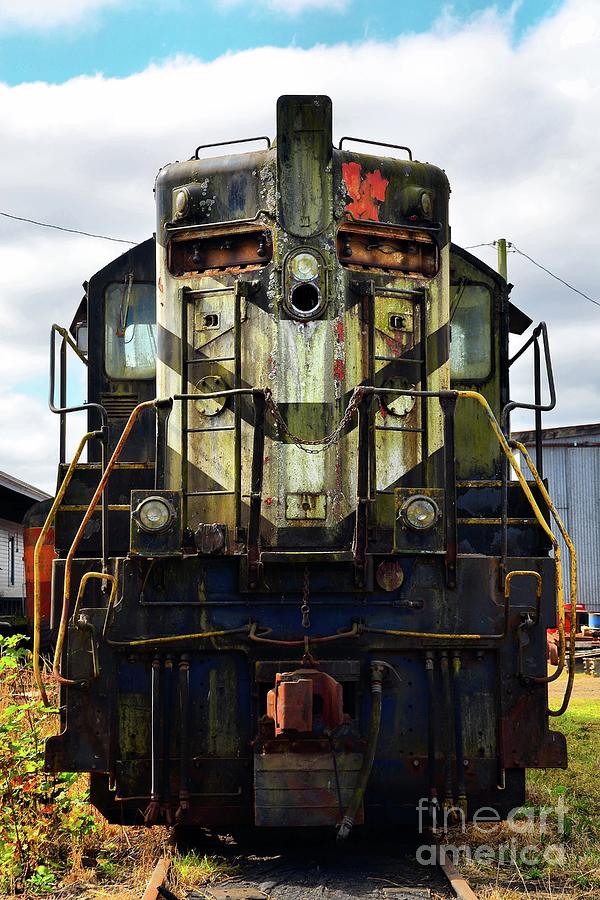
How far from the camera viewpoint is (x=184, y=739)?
5.74 meters

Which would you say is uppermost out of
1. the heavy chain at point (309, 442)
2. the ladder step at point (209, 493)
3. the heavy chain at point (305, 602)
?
the heavy chain at point (309, 442)

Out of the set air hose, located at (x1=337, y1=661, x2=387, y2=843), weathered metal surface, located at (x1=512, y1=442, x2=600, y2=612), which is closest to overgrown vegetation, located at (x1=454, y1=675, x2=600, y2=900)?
air hose, located at (x1=337, y1=661, x2=387, y2=843)

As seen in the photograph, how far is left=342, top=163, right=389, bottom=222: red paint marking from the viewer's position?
6.50 metres

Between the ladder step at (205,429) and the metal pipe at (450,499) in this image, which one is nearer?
the metal pipe at (450,499)

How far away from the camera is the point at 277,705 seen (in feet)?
18.0

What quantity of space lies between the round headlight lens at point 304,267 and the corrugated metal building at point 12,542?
23.2m

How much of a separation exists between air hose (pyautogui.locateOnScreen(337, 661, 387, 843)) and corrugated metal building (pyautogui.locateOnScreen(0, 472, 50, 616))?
23.8m

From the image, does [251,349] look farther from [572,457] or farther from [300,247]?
[572,457]

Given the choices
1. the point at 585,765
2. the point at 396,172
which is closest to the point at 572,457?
the point at 585,765

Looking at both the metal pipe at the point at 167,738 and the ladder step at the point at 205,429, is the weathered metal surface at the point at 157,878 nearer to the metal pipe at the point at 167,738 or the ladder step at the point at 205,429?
the metal pipe at the point at 167,738

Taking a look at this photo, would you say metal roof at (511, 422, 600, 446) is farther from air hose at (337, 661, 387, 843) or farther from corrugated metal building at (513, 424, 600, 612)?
air hose at (337, 661, 387, 843)

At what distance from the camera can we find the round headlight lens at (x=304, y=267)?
635 centimetres

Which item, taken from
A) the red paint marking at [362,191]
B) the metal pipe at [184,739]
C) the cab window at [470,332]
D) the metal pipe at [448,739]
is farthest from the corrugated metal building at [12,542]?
the metal pipe at [448,739]

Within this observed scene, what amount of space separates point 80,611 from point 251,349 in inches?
72.7
